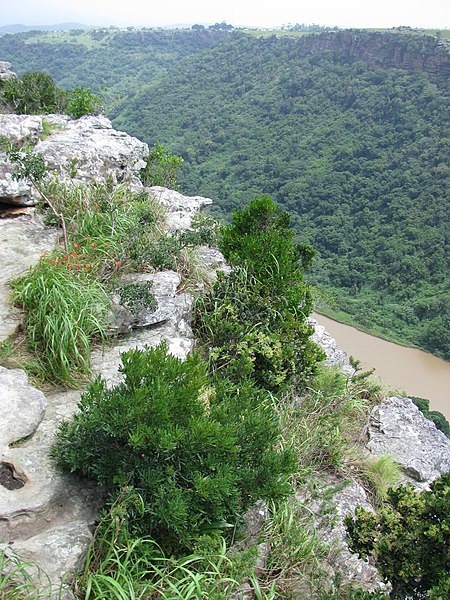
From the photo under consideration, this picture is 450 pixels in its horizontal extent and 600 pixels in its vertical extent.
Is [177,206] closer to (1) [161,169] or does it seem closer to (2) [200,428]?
(1) [161,169]

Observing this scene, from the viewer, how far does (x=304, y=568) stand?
2.82 metres

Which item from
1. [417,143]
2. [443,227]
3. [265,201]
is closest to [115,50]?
[417,143]

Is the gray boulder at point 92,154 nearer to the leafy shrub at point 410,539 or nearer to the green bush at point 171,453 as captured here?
the green bush at point 171,453

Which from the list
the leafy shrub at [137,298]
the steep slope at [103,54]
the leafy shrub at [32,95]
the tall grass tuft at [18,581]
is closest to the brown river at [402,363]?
the leafy shrub at [32,95]

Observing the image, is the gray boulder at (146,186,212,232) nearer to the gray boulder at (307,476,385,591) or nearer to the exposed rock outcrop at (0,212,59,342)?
the exposed rock outcrop at (0,212,59,342)

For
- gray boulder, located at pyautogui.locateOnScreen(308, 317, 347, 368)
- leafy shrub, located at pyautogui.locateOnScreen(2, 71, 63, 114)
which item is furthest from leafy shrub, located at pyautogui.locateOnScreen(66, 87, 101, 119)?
gray boulder, located at pyautogui.locateOnScreen(308, 317, 347, 368)

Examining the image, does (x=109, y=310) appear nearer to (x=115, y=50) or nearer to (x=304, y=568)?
(x=304, y=568)

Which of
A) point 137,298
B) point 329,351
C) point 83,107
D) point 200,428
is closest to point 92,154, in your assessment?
point 137,298

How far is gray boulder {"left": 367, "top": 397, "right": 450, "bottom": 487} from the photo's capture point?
14.3ft

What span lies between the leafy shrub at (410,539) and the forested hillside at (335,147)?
2274 cm

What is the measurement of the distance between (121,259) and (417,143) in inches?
1857

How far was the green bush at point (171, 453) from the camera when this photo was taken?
235 centimetres

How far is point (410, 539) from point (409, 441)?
2.54m

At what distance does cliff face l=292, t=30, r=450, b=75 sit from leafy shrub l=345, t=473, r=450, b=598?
2339 inches
